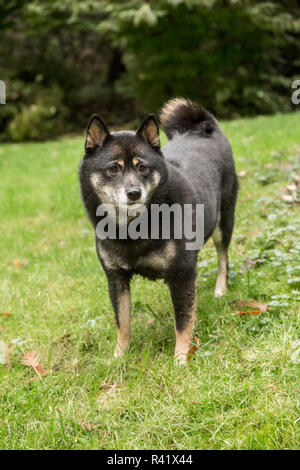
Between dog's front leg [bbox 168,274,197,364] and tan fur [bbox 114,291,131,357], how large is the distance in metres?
0.32

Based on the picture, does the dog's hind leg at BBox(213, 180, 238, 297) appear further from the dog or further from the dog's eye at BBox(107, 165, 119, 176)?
the dog's eye at BBox(107, 165, 119, 176)

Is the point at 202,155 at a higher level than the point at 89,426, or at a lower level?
A: higher

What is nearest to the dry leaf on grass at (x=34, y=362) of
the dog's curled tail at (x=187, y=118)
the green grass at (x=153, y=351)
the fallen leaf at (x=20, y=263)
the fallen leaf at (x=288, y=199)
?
the green grass at (x=153, y=351)

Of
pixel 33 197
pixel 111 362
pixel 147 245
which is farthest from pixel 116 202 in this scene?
pixel 33 197

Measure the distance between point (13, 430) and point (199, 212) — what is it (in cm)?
155

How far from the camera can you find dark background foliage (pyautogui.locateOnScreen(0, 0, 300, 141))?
1188 cm

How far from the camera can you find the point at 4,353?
121 inches

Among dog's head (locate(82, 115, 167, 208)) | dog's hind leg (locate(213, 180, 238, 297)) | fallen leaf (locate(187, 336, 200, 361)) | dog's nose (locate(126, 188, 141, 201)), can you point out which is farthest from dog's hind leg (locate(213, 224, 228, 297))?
dog's nose (locate(126, 188, 141, 201))

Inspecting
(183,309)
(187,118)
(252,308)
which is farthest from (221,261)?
(187,118)

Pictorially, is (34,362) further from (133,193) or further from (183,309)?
(133,193)

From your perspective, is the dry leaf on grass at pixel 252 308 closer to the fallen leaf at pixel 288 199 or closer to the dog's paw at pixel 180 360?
the dog's paw at pixel 180 360

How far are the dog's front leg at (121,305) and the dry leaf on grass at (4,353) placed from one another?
65cm

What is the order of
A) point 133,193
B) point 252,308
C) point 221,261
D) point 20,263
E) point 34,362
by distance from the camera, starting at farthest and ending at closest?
point 20,263 → point 221,261 → point 252,308 → point 34,362 → point 133,193

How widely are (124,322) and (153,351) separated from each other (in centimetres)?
24
